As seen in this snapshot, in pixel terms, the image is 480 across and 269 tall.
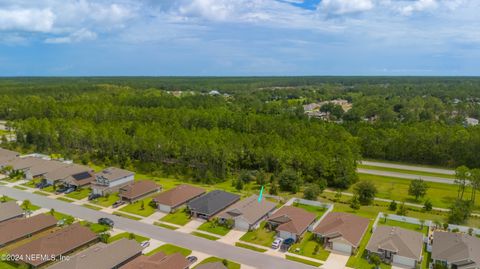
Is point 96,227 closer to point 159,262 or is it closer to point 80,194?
point 80,194

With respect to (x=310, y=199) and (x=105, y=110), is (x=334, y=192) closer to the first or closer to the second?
(x=310, y=199)

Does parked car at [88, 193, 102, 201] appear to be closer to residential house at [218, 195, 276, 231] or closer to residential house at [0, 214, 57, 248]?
residential house at [0, 214, 57, 248]

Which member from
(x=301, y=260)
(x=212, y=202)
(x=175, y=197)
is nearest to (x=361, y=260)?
(x=301, y=260)

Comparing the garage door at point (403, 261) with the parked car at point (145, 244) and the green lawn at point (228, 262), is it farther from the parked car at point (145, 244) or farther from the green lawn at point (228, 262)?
the parked car at point (145, 244)

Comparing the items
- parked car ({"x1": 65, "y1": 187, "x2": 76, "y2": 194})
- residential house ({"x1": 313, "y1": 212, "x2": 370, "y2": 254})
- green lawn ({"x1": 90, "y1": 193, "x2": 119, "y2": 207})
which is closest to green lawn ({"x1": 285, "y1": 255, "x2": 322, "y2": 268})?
residential house ({"x1": 313, "y1": 212, "x2": 370, "y2": 254})

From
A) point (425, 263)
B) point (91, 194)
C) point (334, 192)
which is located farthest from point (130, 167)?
point (425, 263)
